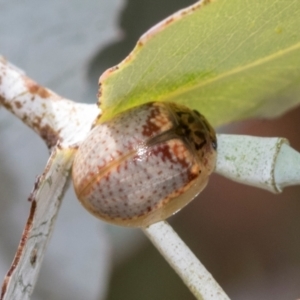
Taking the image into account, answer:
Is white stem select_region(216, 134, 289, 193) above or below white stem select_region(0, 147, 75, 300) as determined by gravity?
below

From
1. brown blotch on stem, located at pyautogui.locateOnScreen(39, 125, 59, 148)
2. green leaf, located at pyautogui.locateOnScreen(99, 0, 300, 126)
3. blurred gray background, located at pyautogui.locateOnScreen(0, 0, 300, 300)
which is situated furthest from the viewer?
blurred gray background, located at pyautogui.locateOnScreen(0, 0, 300, 300)

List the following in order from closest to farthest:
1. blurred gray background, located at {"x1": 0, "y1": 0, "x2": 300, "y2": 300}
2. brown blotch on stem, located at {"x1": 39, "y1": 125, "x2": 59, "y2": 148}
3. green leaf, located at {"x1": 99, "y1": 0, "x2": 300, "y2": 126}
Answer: green leaf, located at {"x1": 99, "y1": 0, "x2": 300, "y2": 126} → brown blotch on stem, located at {"x1": 39, "y1": 125, "x2": 59, "y2": 148} → blurred gray background, located at {"x1": 0, "y1": 0, "x2": 300, "y2": 300}

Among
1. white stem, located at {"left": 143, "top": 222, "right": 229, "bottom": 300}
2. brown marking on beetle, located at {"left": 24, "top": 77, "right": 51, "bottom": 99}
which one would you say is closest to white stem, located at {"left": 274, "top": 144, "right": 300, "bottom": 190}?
white stem, located at {"left": 143, "top": 222, "right": 229, "bottom": 300}

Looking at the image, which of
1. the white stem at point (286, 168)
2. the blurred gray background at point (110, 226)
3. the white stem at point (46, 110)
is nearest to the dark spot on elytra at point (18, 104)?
the white stem at point (46, 110)

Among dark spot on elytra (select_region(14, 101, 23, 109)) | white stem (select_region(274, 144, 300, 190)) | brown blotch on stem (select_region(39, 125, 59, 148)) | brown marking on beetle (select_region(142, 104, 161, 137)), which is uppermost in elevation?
dark spot on elytra (select_region(14, 101, 23, 109))

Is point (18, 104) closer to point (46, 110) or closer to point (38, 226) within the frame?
point (46, 110)

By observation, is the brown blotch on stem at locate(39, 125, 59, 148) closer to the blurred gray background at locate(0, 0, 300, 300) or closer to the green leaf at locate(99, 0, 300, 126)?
the green leaf at locate(99, 0, 300, 126)

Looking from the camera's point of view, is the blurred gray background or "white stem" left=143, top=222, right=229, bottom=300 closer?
"white stem" left=143, top=222, right=229, bottom=300
